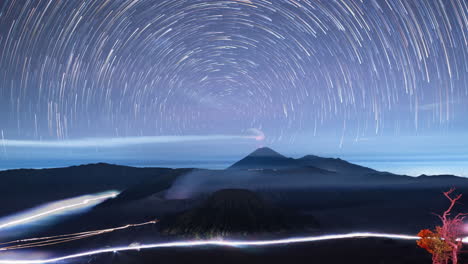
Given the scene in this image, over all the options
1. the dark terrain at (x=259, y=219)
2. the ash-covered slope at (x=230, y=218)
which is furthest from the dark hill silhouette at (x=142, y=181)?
the ash-covered slope at (x=230, y=218)

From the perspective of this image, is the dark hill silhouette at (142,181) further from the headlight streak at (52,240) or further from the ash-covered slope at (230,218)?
the ash-covered slope at (230,218)

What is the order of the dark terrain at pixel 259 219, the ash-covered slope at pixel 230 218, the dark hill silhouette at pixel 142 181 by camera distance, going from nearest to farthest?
the dark terrain at pixel 259 219 < the ash-covered slope at pixel 230 218 < the dark hill silhouette at pixel 142 181

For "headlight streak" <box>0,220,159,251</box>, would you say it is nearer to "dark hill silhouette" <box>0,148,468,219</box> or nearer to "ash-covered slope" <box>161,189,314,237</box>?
"ash-covered slope" <box>161,189,314,237</box>

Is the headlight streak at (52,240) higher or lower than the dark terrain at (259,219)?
lower

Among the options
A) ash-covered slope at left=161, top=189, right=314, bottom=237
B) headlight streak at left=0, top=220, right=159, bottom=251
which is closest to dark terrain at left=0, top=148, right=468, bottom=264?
ash-covered slope at left=161, top=189, right=314, bottom=237

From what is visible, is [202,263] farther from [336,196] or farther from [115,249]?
[336,196]

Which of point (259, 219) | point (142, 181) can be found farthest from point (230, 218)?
point (142, 181)

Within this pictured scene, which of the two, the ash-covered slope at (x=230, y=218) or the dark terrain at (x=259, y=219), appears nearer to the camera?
the dark terrain at (x=259, y=219)

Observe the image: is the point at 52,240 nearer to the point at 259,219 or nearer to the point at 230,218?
the point at 230,218

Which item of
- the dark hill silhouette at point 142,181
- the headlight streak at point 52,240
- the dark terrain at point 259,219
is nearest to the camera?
the dark terrain at point 259,219

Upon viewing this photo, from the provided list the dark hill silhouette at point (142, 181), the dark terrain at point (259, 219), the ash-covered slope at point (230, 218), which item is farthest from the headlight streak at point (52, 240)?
the dark hill silhouette at point (142, 181)
